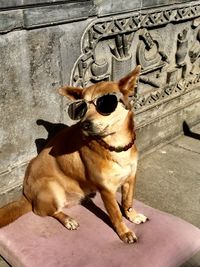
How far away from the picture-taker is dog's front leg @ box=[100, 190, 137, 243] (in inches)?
127

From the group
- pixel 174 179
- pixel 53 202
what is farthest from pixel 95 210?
pixel 174 179

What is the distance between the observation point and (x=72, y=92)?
3.08 metres

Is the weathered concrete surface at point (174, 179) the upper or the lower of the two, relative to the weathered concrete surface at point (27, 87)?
lower

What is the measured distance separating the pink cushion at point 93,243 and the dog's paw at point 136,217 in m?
0.04

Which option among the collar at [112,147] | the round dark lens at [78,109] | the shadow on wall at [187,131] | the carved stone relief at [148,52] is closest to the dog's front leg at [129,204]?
the collar at [112,147]

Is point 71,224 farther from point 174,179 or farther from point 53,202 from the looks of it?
point 174,179

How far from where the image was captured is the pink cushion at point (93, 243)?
307 cm

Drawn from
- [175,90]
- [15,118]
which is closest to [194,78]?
[175,90]

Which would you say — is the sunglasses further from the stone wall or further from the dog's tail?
the dog's tail

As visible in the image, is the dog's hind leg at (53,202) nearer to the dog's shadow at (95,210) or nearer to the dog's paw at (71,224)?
the dog's paw at (71,224)

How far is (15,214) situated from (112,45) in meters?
2.00

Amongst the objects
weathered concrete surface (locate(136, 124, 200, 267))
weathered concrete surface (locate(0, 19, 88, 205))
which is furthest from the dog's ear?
weathered concrete surface (locate(136, 124, 200, 267))

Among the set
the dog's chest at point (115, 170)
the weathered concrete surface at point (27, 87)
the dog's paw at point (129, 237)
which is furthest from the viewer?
the weathered concrete surface at point (27, 87)

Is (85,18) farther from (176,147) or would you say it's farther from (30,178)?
(176,147)
